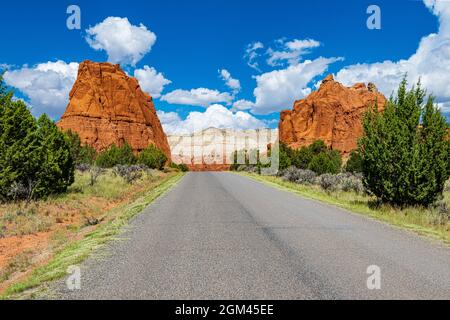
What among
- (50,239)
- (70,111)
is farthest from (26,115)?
(70,111)

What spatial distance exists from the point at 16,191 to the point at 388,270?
15.0m

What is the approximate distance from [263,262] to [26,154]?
13389 millimetres

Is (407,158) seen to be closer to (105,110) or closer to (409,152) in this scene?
(409,152)

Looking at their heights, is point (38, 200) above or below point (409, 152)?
below

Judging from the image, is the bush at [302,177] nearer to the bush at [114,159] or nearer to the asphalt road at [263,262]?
the asphalt road at [263,262]

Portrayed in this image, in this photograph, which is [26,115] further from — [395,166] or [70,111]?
[70,111]

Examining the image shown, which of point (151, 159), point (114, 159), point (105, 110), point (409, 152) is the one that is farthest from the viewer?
point (105, 110)

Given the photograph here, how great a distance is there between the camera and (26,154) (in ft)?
50.2

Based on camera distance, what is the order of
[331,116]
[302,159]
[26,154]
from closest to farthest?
1. [26,154]
2. [302,159]
3. [331,116]

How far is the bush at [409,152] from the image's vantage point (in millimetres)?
12961

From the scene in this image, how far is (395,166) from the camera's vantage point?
1350 cm

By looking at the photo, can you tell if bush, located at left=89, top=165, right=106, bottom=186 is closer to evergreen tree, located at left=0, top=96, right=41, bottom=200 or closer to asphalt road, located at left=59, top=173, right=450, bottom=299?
evergreen tree, located at left=0, top=96, right=41, bottom=200

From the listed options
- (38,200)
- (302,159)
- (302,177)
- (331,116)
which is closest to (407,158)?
(38,200)

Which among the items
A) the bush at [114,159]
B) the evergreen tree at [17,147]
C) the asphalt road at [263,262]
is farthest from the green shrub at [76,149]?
the asphalt road at [263,262]
